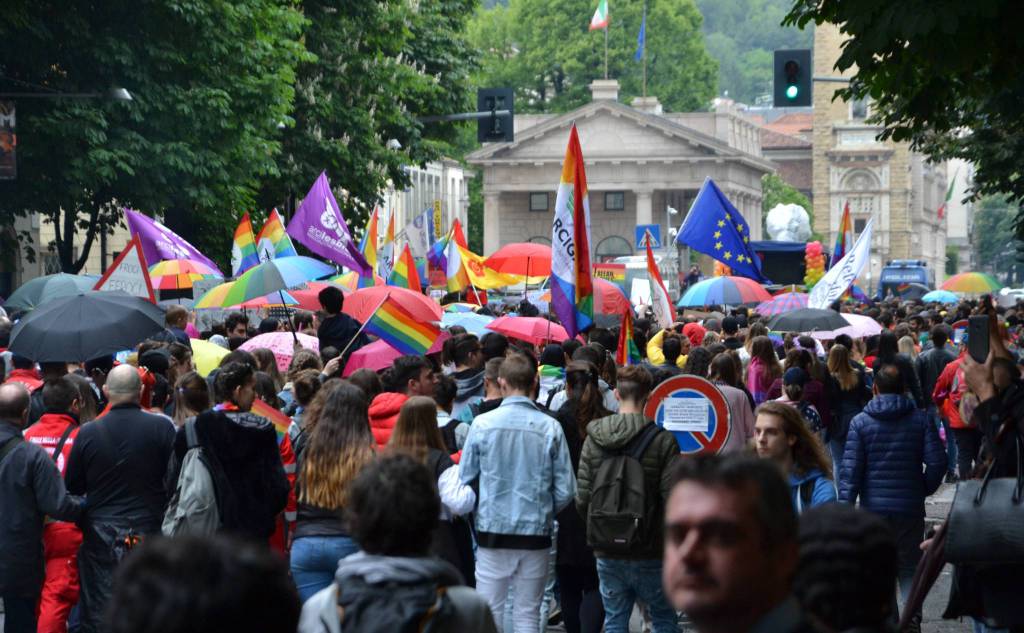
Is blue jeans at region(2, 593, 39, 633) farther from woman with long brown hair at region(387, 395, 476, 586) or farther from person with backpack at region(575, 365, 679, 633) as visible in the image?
person with backpack at region(575, 365, 679, 633)

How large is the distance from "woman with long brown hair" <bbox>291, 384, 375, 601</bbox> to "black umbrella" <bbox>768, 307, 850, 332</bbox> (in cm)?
1110

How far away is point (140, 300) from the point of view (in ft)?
37.1

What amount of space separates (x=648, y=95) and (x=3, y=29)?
7381cm

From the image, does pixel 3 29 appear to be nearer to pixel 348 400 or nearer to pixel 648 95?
pixel 348 400

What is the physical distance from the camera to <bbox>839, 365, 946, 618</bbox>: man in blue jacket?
9.37 metres

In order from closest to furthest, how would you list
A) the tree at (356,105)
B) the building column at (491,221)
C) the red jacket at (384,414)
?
1. the red jacket at (384,414)
2. the tree at (356,105)
3. the building column at (491,221)

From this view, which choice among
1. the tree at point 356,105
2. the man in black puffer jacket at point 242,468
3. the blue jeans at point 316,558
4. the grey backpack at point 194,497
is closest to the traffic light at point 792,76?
the tree at point 356,105

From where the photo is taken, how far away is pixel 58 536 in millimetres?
8352

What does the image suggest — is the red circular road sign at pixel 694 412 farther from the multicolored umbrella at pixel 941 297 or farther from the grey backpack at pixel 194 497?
the multicolored umbrella at pixel 941 297

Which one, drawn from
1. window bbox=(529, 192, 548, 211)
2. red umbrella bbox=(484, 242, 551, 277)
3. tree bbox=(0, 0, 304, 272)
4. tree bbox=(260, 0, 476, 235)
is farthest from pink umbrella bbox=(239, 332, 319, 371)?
window bbox=(529, 192, 548, 211)

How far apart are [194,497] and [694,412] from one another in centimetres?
296

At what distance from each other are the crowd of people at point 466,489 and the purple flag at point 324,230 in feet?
22.9

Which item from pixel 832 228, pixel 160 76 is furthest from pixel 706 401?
pixel 832 228

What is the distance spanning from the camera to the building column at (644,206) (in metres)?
86.4
